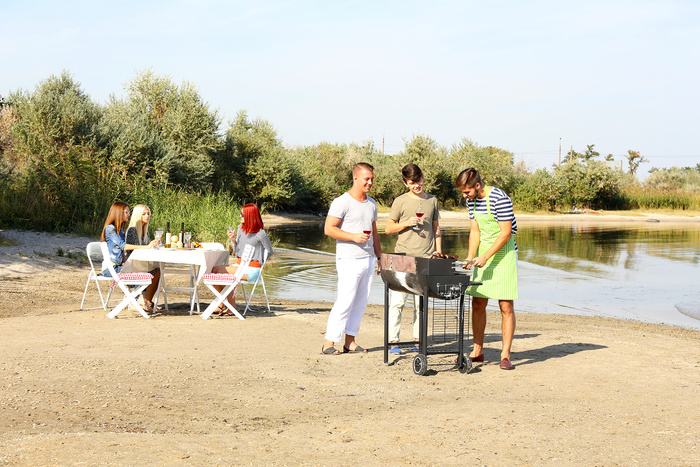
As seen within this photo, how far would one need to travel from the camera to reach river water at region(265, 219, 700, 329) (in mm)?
12875

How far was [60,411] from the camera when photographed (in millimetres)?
4863

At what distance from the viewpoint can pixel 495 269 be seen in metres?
6.45

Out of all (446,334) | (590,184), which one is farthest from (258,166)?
(446,334)

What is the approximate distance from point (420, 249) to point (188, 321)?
360cm

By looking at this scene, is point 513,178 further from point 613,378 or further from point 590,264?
point 613,378

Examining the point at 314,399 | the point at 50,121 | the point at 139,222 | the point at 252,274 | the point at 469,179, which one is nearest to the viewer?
the point at 314,399

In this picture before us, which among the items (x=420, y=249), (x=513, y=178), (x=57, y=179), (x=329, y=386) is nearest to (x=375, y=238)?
(x=420, y=249)

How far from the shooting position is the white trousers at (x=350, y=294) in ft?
22.3

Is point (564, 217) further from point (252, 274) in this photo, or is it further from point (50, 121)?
point (252, 274)

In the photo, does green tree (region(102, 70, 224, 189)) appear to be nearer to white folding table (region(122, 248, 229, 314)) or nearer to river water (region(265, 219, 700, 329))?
river water (region(265, 219, 700, 329))

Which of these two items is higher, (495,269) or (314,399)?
(495,269)

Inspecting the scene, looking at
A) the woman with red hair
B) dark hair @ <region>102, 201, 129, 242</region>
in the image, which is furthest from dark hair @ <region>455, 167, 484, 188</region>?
dark hair @ <region>102, 201, 129, 242</region>

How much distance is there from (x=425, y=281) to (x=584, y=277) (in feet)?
42.2

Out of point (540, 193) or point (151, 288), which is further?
point (540, 193)
